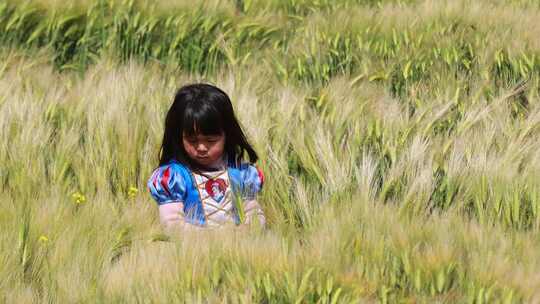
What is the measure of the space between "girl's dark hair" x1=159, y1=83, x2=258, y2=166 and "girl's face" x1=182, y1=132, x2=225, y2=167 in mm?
17

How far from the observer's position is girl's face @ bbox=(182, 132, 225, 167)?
8.05 ft

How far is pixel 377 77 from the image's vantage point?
3365mm

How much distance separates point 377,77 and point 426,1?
1161mm

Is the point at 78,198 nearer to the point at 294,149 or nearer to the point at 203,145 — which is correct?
the point at 203,145

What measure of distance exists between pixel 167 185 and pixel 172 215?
10 cm

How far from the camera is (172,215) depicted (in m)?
2.39

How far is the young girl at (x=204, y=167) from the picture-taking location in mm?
2412

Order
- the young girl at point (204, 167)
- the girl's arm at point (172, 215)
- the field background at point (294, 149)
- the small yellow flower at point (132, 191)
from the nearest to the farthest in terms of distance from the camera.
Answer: the field background at point (294, 149) → the girl's arm at point (172, 215) → the young girl at point (204, 167) → the small yellow flower at point (132, 191)

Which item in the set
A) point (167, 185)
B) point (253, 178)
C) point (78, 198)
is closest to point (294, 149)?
point (253, 178)

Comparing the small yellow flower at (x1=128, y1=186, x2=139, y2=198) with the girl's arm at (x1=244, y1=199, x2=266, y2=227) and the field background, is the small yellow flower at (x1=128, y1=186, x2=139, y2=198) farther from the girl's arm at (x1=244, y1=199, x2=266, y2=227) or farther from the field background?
the girl's arm at (x1=244, y1=199, x2=266, y2=227)

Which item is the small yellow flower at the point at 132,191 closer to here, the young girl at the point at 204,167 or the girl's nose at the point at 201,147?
→ the young girl at the point at 204,167

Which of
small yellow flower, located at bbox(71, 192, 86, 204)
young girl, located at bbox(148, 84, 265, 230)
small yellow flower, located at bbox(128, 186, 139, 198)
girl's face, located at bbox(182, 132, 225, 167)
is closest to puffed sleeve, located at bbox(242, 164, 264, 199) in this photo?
young girl, located at bbox(148, 84, 265, 230)

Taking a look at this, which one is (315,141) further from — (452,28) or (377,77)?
(452,28)

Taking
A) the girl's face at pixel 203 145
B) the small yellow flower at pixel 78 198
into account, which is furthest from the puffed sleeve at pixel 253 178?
the small yellow flower at pixel 78 198
